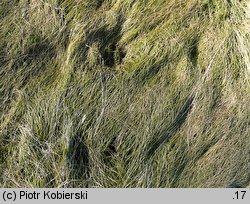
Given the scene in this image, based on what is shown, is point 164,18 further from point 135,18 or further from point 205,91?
point 205,91

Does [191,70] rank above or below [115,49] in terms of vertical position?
below

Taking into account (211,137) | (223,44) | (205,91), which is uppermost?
(223,44)

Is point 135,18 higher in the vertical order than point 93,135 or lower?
higher

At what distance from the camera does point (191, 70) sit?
9.00ft

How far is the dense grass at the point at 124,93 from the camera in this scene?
8.70 ft

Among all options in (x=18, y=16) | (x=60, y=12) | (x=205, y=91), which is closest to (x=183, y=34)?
(x=205, y=91)

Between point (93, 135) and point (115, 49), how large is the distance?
1.85 feet

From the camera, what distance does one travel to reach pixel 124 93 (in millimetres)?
2711

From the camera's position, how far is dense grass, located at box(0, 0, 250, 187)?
2652 millimetres

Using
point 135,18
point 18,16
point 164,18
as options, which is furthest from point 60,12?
point 164,18
